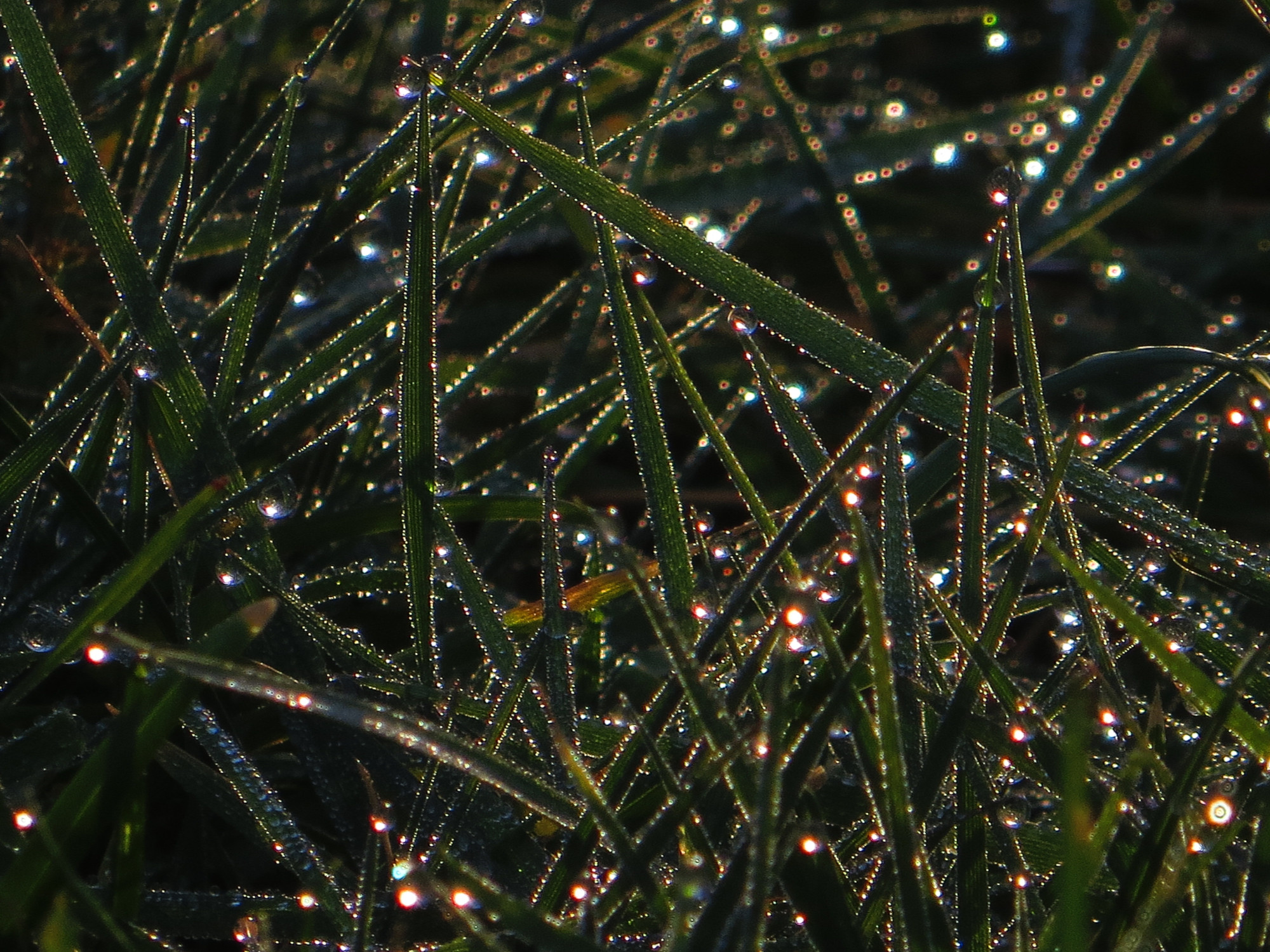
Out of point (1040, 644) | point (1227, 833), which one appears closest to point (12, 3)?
point (1227, 833)

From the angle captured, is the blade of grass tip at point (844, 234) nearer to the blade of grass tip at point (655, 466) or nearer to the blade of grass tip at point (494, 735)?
the blade of grass tip at point (655, 466)

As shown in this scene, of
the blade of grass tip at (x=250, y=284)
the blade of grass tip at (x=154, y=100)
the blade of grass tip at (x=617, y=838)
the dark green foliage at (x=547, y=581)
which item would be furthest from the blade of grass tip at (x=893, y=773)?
the blade of grass tip at (x=154, y=100)

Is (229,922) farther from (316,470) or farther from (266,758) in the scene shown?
(316,470)

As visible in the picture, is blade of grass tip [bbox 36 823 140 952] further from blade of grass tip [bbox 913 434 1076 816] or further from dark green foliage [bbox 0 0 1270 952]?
blade of grass tip [bbox 913 434 1076 816]

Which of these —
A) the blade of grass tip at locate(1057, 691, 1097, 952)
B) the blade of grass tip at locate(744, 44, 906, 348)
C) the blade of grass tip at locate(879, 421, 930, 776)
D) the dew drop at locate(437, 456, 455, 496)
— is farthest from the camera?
the blade of grass tip at locate(744, 44, 906, 348)

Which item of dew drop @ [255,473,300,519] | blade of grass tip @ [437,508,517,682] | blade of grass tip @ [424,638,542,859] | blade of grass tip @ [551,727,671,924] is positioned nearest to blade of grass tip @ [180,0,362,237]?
dew drop @ [255,473,300,519]

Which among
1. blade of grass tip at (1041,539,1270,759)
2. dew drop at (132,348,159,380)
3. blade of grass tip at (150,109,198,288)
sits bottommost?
blade of grass tip at (1041,539,1270,759)
